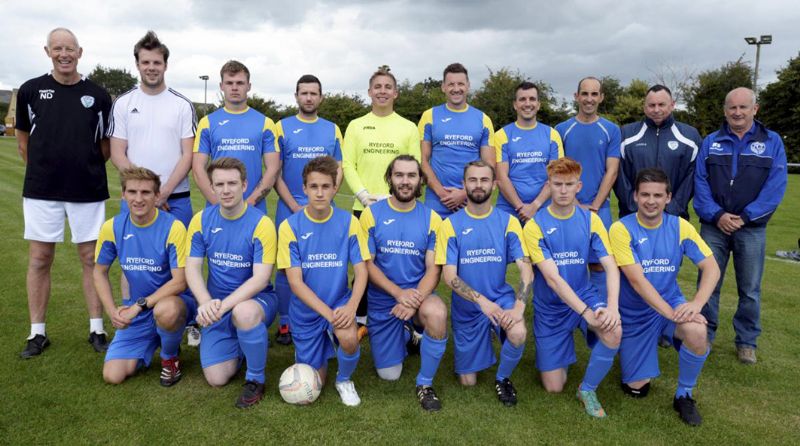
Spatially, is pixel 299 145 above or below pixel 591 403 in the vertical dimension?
above

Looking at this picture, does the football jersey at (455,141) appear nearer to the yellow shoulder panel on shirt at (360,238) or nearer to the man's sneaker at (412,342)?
the man's sneaker at (412,342)

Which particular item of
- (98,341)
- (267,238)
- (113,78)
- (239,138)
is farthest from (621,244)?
(113,78)

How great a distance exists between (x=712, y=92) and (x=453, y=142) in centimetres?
3165

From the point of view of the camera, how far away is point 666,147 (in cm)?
473

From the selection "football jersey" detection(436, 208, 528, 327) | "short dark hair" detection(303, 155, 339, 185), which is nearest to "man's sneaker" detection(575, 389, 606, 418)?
"football jersey" detection(436, 208, 528, 327)

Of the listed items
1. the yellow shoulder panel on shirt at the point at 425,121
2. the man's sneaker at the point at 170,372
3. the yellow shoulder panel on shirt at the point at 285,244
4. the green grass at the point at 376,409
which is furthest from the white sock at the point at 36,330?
the yellow shoulder panel on shirt at the point at 425,121

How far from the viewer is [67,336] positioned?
4.71 metres

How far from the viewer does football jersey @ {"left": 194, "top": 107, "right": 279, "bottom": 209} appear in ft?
15.3

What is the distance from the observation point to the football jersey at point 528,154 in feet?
16.5

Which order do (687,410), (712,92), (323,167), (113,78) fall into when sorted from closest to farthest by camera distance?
(687,410) < (323,167) < (712,92) < (113,78)

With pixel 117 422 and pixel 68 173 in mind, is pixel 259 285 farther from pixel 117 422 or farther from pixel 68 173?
pixel 68 173

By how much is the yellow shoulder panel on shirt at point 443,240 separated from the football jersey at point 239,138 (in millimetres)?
1751

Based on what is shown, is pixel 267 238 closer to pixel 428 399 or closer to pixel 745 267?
pixel 428 399

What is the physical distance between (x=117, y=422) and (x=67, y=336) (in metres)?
1.84
